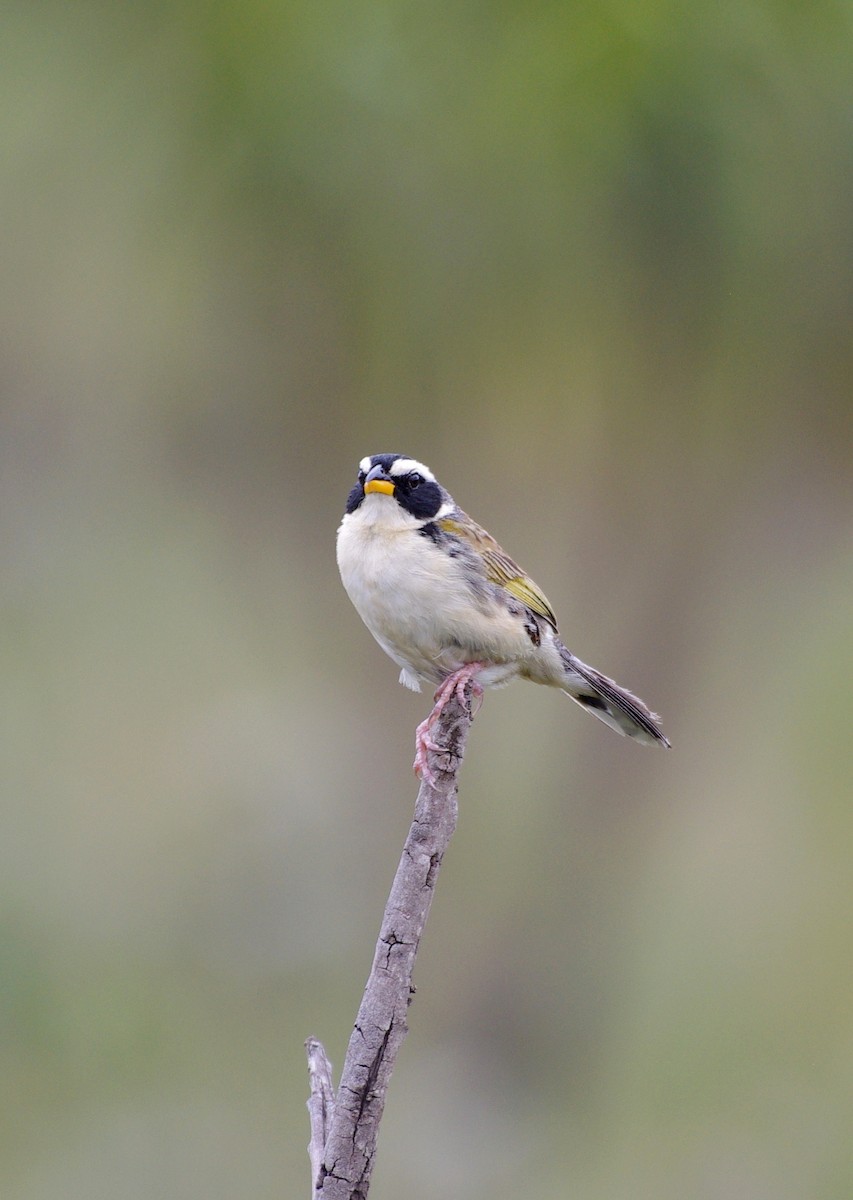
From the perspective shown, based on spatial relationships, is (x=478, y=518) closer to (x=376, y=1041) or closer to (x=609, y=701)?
(x=609, y=701)

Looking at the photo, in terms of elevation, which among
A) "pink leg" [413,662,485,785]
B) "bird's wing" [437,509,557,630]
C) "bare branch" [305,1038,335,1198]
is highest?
"bird's wing" [437,509,557,630]

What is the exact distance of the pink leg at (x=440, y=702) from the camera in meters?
2.75

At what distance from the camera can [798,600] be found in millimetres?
7957

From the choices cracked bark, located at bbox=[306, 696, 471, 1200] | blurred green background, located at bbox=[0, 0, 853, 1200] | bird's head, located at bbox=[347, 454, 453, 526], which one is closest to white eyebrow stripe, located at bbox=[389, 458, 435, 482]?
bird's head, located at bbox=[347, 454, 453, 526]

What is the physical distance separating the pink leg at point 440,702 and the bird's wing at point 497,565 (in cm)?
26

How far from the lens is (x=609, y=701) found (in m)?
4.12

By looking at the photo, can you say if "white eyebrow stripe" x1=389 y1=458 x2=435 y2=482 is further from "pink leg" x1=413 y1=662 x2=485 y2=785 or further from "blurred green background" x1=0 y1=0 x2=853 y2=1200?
"blurred green background" x1=0 y1=0 x2=853 y2=1200

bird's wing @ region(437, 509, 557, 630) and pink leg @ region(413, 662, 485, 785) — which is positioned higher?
bird's wing @ region(437, 509, 557, 630)

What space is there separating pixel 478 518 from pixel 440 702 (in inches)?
153

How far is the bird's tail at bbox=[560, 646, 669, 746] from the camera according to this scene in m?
4.08

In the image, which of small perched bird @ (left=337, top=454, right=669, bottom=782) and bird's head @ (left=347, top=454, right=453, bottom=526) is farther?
bird's head @ (left=347, top=454, right=453, bottom=526)

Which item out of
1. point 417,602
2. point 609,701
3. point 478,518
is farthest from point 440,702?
point 478,518

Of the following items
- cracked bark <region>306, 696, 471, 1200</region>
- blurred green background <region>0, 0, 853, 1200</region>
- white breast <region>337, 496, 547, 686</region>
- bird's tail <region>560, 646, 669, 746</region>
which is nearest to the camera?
cracked bark <region>306, 696, 471, 1200</region>

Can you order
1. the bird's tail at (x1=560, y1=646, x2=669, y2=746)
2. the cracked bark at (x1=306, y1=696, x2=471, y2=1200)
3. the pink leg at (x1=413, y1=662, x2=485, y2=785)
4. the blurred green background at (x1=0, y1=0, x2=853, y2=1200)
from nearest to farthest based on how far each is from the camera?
the cracked bark at (x1=306, y1=696, x2=471, y2=1200), the pink leg at (x1=413, y1=662, x2=485, y2=785), the bird's tail at (x1=560, y1=646, x2=669, y2=746), the blurred green background at (x1=0, y1=0, x2=853, y2=1200)
